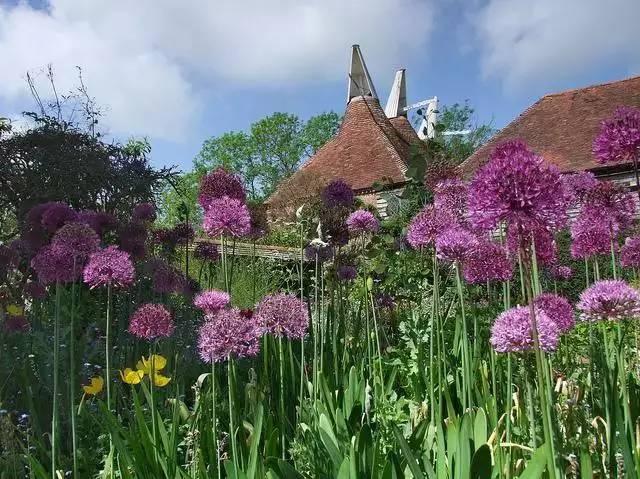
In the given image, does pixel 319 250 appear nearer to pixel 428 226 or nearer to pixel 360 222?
pixel 360 222

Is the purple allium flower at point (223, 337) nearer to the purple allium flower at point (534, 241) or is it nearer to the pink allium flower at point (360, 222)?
the purple allium flower at point (534, 241)

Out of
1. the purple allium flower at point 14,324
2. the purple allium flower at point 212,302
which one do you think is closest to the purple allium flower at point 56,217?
the purple allium flower at point 14,324

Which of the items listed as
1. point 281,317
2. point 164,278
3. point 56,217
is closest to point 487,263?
point 281,317

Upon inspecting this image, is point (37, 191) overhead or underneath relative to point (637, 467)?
overhead

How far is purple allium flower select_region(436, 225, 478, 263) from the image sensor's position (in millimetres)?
2287

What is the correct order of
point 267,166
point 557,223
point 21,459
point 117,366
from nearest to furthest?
point 557,223, point 21,459, point 117,366, point 267,166

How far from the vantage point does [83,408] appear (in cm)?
281

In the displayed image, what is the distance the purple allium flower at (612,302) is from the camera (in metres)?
1.92

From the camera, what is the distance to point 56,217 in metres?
3.19

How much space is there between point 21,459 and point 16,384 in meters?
0.99

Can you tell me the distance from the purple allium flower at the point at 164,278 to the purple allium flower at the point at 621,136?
2.29 metres

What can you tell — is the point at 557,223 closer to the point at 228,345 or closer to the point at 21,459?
the point at 228,345

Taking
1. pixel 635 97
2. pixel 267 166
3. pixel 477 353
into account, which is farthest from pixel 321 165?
pixel 477 353

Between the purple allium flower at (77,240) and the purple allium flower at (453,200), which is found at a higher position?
the purple allium flower at (453,200)
